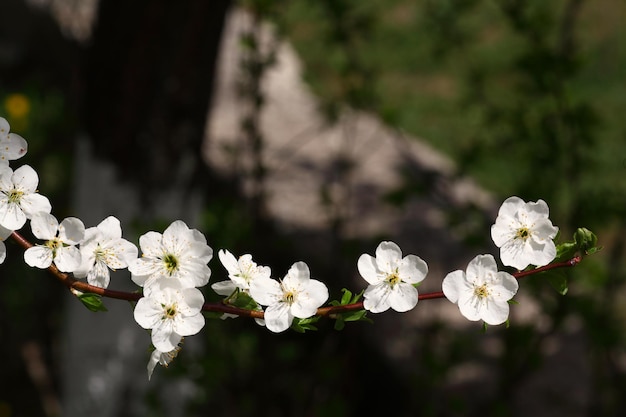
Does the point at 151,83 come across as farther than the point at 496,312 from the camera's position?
Yes

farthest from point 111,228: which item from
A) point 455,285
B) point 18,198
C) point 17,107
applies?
point 17,107

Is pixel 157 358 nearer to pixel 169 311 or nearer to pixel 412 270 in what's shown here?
pixel 169 311

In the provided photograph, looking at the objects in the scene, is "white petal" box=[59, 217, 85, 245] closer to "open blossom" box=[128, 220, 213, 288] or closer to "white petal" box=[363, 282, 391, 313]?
"open blossom" box=[128, 220, 213, 288]

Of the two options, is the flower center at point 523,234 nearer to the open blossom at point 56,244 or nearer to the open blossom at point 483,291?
the open blossom at point 483,291

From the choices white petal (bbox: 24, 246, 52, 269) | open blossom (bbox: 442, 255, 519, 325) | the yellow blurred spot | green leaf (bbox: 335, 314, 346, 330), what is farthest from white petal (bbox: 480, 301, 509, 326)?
the yellow blurred spot

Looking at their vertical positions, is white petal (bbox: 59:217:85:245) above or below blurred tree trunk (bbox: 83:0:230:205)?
below

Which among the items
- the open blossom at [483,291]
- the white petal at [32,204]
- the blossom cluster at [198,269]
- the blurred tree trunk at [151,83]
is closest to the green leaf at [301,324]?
the blossom cluster at [198,269]

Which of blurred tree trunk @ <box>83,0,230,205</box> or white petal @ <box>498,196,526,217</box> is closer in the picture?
white petal @ <box>498,196,526,217</box>
